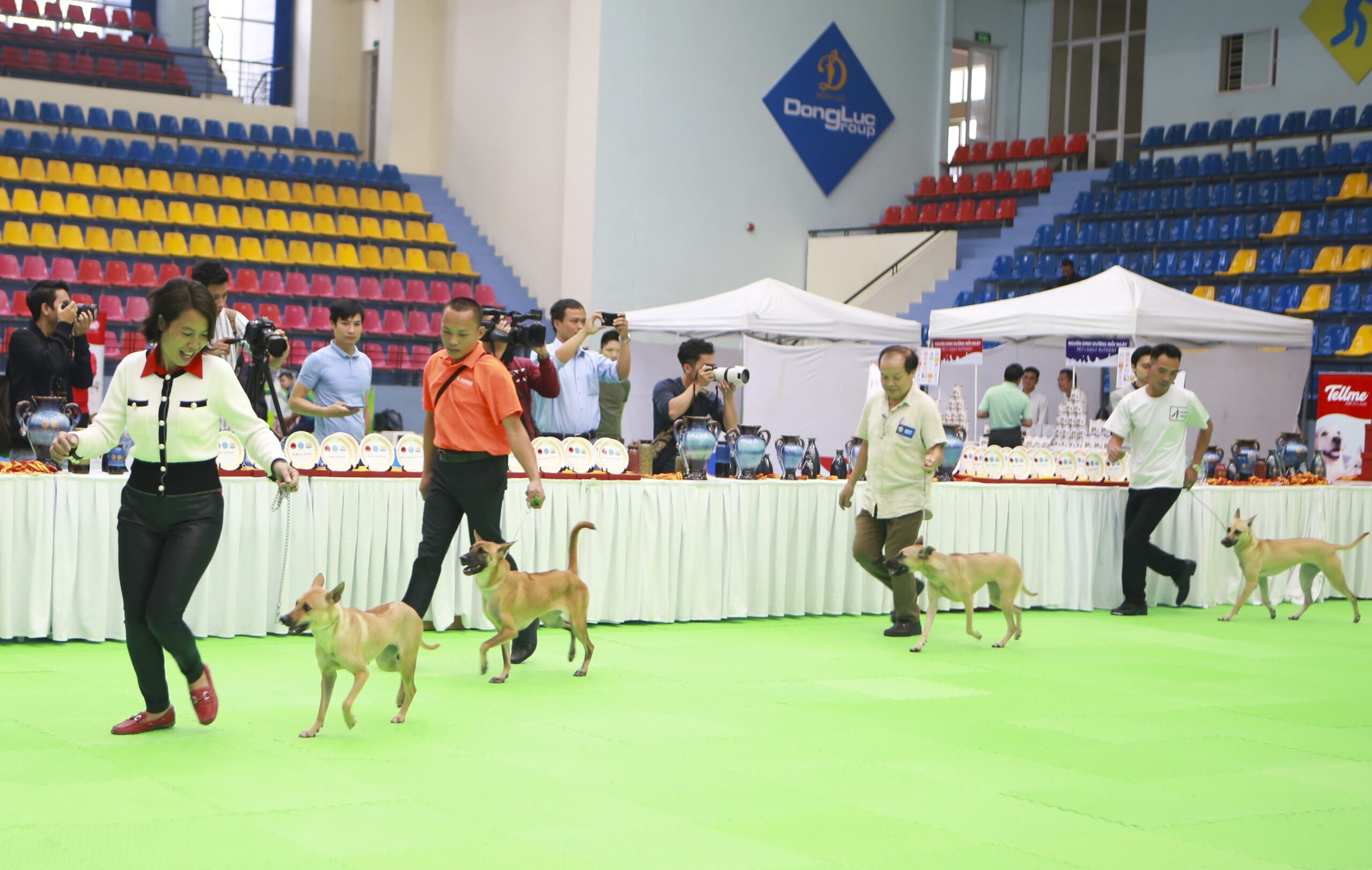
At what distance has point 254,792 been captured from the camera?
4.02m

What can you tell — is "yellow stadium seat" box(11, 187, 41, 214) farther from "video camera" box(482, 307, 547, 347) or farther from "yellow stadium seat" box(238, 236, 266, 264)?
"video camera" box(482, 307, 547, 347)

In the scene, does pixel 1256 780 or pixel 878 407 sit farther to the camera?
pixel 878 407

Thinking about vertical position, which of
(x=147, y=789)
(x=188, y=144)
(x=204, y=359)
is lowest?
(x=147, y=789)

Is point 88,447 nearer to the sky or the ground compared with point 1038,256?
nearer to the ground

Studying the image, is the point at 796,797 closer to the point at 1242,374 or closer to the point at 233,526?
the point at 233,526

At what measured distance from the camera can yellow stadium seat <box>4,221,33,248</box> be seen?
52.6ft

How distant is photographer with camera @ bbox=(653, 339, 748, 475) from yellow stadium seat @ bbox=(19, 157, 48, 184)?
1204 cm

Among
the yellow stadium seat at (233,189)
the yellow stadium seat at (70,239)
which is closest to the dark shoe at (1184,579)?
the yellow stadium seat at (70,239)

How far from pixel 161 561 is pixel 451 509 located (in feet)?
5.00

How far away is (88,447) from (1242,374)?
1133 centimetres

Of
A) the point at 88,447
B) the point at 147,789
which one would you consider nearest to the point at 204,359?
the point at 88,447

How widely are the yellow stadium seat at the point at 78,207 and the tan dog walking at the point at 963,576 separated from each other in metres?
13.2

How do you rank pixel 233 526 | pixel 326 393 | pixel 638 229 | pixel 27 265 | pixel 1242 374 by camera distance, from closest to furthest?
1. pixel 233 526
2. pixel 326 393
3. pixel 1242 374
4. pixel 27 265
5. pixel 638 229

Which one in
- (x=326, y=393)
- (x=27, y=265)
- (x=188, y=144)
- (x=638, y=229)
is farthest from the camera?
(x=188, y=144)
